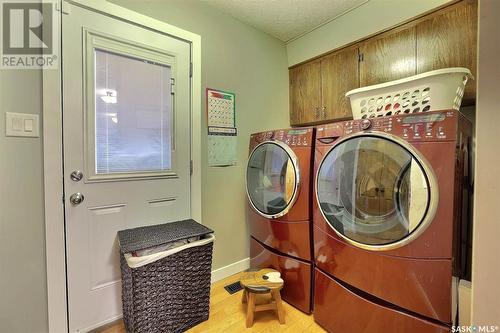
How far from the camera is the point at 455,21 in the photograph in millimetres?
1484

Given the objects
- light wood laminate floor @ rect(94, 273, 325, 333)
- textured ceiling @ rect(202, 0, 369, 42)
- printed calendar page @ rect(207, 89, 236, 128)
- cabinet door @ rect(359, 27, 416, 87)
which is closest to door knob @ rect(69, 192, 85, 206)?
light wood laminate floor @ rect(94, 273, 325, 333)

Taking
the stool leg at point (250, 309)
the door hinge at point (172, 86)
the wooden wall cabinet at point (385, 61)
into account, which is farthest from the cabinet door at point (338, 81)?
the stool leg at point (250, 309)

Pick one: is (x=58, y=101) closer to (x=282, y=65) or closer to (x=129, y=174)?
(x=129, y=174)

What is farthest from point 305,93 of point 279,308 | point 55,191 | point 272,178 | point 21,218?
point 21,218

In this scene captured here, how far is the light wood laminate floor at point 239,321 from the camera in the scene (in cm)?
149

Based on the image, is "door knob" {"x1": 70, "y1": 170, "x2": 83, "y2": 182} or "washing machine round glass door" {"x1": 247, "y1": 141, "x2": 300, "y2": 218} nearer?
"door knob" {"x1": 70, "y1": 170, "x2": 83, "y2": 182}

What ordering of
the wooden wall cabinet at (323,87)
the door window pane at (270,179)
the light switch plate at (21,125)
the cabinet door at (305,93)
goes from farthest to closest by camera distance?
the cabinet door at (305,93) → the wooden wall cabinet at (323,87) → the door window pane at (270,179) → the light switch plate at (21,125)

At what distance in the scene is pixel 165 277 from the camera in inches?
54.6

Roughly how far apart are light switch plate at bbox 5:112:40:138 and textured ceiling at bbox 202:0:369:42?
1.55m

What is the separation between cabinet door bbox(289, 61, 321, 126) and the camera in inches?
91.0

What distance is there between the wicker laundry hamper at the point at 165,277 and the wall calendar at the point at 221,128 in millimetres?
698

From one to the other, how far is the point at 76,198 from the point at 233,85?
4.99 feet

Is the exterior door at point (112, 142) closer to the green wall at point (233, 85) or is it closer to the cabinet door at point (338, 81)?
the green wall at point (233, 85)

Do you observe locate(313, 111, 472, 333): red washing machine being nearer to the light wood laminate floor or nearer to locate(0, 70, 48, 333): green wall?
the light wood laminate floor
